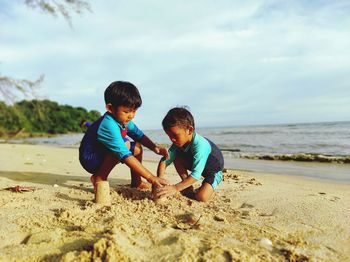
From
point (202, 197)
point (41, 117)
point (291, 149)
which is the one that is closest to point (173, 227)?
point (202, 197)

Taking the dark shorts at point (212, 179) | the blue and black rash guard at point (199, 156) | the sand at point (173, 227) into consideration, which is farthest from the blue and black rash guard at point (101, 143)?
the dark shorts at point (212, 179)

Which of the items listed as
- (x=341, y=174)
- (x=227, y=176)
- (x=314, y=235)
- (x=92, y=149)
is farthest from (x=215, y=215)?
(x=341, y=174)

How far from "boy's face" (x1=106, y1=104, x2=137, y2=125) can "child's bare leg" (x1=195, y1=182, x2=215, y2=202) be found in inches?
37.0

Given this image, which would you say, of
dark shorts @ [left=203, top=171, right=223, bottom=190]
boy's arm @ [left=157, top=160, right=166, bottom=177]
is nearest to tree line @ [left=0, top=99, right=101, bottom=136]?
boy's arm @ [left=157, top=160, right=166, bottom=177]

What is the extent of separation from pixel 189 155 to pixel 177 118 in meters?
0.48

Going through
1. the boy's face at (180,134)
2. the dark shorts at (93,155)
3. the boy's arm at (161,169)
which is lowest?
the boy's arm at (161,169)

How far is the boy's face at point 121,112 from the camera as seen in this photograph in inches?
109

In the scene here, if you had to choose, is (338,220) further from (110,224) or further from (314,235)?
(110,224)

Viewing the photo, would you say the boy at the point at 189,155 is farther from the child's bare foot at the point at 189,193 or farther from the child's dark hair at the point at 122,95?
the child's dark hair at the point at 122,95

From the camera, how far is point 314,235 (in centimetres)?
191

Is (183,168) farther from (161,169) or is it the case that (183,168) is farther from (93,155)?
(93,155)

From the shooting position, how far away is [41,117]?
12367 mm

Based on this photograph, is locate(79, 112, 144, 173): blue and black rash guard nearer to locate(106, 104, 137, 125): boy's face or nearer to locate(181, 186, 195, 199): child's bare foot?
locate(106, 104, 137, 125): boy's face

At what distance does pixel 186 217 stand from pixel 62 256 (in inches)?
36.5
